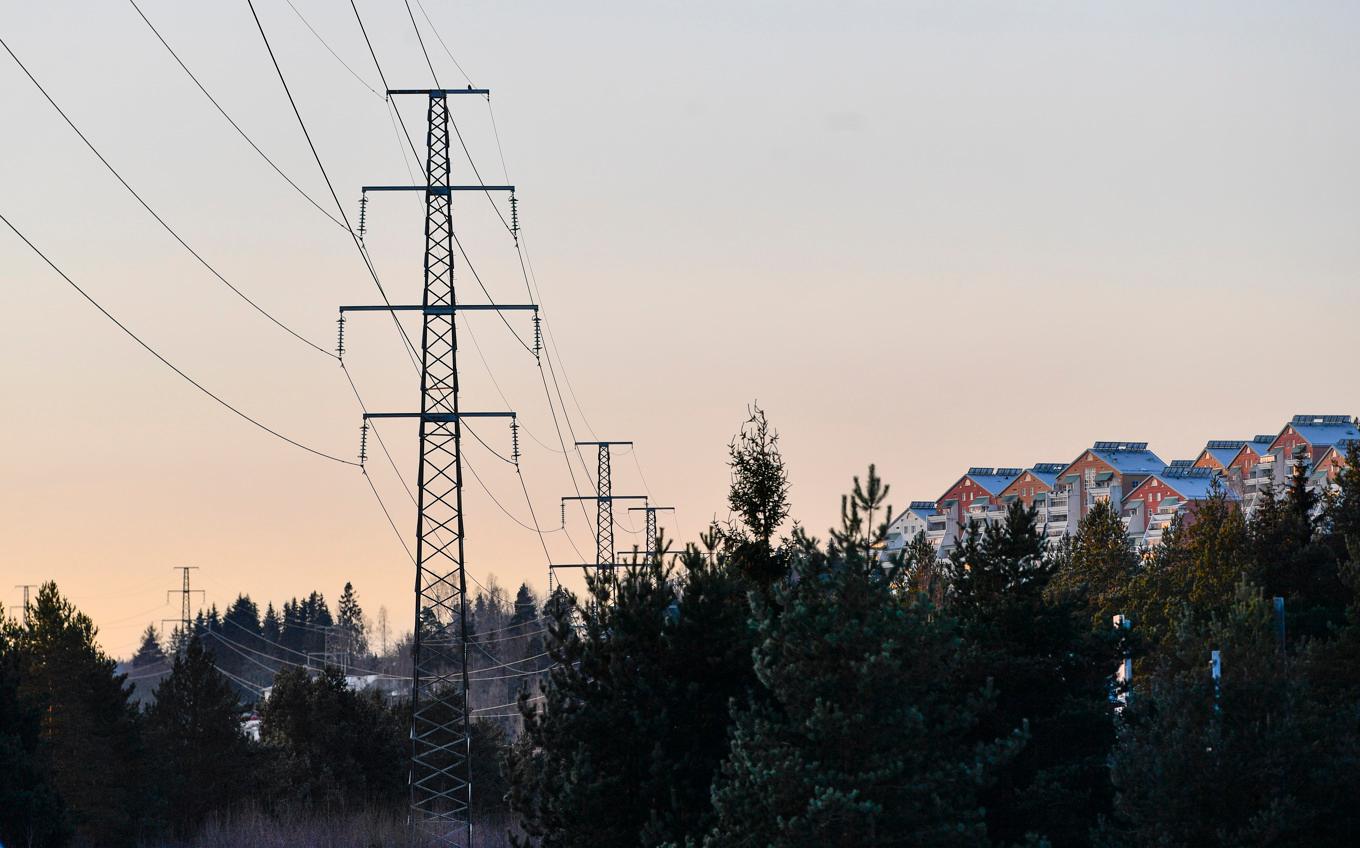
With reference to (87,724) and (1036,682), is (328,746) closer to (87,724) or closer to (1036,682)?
(87,724)

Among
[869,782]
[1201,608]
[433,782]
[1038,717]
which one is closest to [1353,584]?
[1038,717]

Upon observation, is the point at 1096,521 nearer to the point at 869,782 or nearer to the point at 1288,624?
the point at 1288,624

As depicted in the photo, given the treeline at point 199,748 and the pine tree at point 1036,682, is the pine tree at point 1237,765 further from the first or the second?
the treeline at point 199,748

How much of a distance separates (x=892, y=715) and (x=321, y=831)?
3169 centimetres

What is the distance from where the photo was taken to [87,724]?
170 feet

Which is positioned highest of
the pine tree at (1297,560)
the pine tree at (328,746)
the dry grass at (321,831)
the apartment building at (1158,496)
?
the apartment building at (1158,496)

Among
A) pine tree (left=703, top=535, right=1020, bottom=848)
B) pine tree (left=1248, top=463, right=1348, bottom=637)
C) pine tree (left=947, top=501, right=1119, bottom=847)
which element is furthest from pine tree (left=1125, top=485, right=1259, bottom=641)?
pine tree (left=703, top=535, right=1020, bottom=848)

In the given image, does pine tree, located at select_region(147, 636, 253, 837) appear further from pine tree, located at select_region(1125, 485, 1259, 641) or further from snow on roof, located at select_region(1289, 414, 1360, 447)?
snow on roof, located at select_region(1289, 414, 1360, 447)

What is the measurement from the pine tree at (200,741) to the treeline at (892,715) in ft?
110

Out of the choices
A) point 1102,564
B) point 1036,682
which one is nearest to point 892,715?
point 1036,682

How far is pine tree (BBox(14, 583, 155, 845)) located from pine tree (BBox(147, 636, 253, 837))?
11.5 ft

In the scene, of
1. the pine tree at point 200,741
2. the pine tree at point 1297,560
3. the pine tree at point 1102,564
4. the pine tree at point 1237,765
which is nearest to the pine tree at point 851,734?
the pine tree at point 1237,765

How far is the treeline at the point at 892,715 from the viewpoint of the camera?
19.7 m

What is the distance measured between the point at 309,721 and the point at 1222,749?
4075 cm
